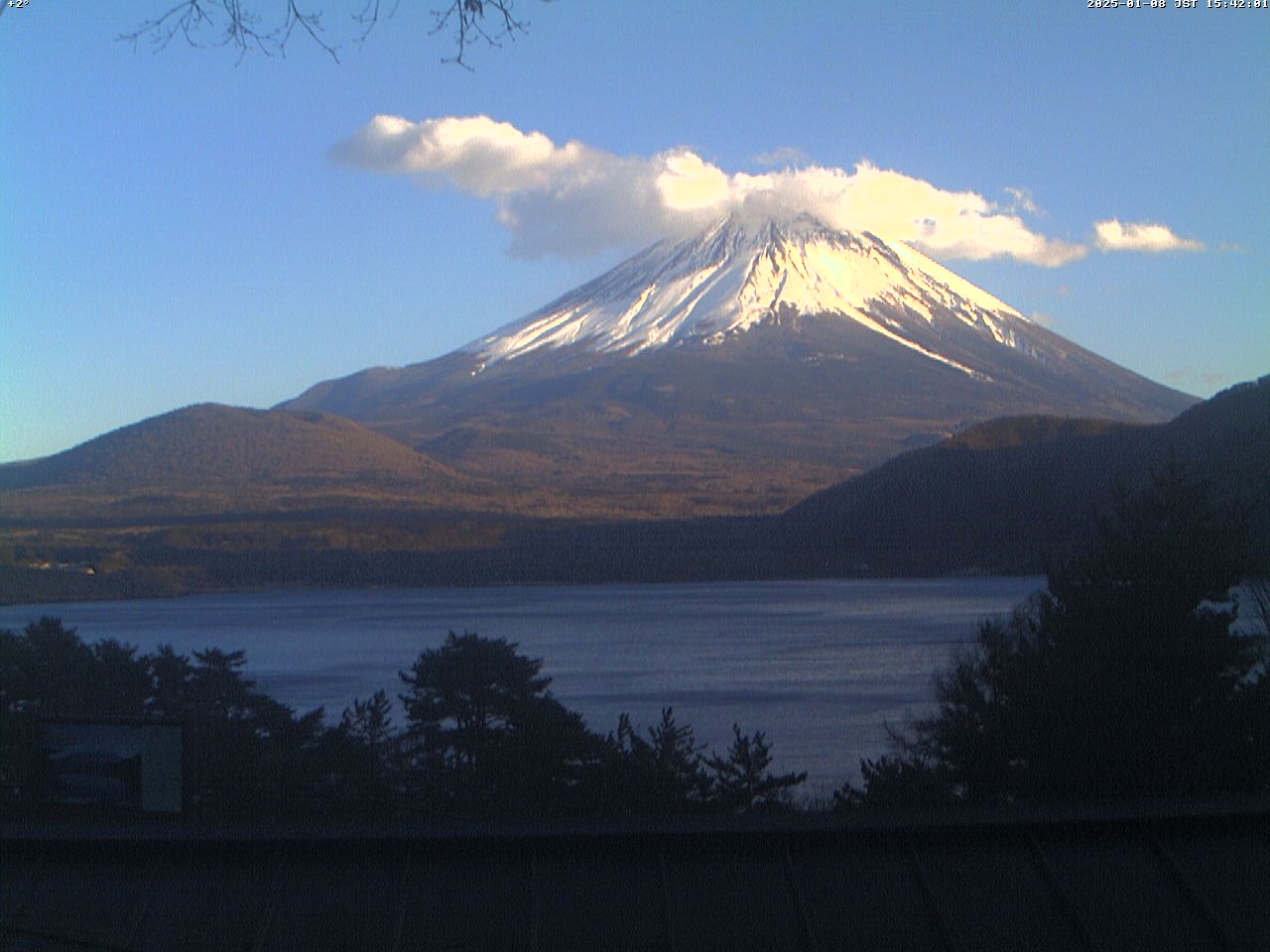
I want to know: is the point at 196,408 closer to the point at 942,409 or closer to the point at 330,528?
the point at 330,528

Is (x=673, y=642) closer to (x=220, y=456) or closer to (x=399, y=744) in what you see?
(x=399, y=744)

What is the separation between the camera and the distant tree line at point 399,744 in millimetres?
4562

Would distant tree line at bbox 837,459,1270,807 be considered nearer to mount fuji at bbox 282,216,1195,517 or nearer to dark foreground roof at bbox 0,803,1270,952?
dark foreground roof at bbox 0,803,1270,952

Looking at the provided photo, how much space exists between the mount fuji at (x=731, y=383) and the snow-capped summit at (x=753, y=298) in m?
0.21

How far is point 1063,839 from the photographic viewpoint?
10.7 ft

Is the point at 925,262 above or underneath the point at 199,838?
above

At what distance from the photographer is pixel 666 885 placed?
3.15 m

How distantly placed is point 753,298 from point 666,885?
73535mm

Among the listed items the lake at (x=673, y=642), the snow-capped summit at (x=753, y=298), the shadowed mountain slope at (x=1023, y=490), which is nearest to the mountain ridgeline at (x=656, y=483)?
the shadowed mountain slope at (x=1023, y=490)

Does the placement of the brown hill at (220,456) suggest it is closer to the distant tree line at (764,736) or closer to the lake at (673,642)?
the lake at (673,642)

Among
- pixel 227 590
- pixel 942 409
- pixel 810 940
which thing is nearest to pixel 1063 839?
pixel 810 940

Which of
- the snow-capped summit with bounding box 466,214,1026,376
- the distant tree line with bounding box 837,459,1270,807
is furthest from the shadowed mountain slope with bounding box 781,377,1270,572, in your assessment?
the snow-capped summit with bounding box 466,214,1026,376

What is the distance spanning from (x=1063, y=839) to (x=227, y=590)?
287 inches

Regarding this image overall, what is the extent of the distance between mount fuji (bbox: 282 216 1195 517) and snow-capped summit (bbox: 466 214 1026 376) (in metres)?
0.21
